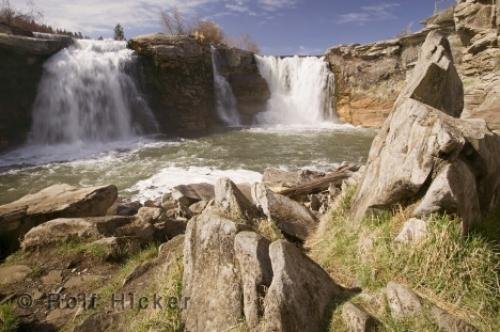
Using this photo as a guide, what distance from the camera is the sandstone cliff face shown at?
21828 mm

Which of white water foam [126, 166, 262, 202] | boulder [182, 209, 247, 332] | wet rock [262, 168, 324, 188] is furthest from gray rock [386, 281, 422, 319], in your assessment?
white water foam [126, 166, 262, 202]

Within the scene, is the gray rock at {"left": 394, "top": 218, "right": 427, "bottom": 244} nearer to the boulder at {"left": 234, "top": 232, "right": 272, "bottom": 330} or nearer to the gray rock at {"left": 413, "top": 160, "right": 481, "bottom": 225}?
the gray rock at {"left": 413, "top": 160, "right": 481, "bottom": 225}

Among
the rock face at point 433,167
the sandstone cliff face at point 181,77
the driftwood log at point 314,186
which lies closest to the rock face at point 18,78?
the sandstone cliff face at point 181,77

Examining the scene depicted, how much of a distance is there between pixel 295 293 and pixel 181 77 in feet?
72.9

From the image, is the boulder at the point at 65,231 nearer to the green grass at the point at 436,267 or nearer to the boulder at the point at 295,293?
the boulder at the point at 295,293

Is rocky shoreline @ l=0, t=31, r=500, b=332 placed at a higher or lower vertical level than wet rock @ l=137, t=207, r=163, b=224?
higher

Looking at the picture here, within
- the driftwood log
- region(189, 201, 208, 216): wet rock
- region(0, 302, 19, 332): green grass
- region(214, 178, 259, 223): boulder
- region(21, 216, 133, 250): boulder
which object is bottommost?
region(189, 201, 208, 216): wet rock

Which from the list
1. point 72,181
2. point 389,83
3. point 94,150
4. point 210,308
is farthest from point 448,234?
point 389,83

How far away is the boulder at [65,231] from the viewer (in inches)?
211

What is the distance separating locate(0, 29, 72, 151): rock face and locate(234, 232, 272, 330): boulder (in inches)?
722

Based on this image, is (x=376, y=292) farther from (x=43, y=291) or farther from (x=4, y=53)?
(x=4, y=53)

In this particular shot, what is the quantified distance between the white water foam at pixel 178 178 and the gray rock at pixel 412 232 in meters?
7.78

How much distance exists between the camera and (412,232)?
3.22 meters

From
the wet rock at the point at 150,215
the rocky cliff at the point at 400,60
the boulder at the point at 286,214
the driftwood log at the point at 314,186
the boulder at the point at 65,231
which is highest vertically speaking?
the rocky cliff at the point at 400,60
